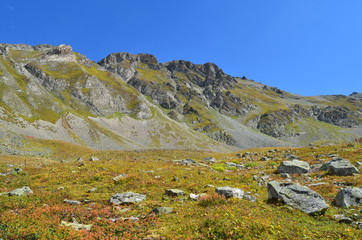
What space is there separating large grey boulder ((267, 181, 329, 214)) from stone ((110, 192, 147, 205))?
355 inches

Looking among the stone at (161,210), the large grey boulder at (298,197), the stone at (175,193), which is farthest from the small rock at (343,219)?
the stone at (175,193)

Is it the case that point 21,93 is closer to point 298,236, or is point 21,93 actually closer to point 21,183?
point 21,183

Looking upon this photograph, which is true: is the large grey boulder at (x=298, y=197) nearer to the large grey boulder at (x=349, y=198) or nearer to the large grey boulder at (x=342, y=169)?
the large grey boulder at (x=349, y=198)

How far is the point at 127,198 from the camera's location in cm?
1545

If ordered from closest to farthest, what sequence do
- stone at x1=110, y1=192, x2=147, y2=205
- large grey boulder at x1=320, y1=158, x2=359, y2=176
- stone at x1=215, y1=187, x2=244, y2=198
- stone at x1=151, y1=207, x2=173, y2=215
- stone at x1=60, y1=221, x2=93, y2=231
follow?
stone at x1=60, y1=221, x2=93, y2=231
stone at x1=151, y1=207, x2=173, y2=215
stone at x1=215, y1=187, x2=244, y2=198
stone at x1=110, y1=192, x2=147, y2=205
large grey boulder at x1=320, y1=158, x2=359, y2=176

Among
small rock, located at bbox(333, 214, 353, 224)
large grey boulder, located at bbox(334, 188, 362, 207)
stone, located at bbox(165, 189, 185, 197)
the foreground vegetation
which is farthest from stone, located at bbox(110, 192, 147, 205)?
large grey boulder, located at bbox(334, 188, 362, 207)

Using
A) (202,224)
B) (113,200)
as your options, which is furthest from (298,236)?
(113,200)

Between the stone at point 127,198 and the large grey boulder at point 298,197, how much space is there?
900cm

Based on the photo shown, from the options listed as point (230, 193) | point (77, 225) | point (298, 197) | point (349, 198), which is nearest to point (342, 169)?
point (349, 198)

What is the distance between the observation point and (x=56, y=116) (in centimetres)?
14638

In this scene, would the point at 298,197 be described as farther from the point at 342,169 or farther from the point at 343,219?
the point at 342,169

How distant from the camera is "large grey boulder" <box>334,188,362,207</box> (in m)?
12.8

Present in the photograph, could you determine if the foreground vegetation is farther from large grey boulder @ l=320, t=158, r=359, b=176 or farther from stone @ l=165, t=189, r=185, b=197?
large grey boulder @ l=320, t=158, r=359, b=176

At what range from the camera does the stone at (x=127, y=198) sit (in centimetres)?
1491
